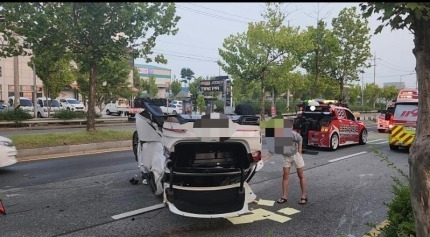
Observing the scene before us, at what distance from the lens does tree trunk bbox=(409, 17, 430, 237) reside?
8.21 ft

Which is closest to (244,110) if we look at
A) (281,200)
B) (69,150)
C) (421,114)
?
(281,200)

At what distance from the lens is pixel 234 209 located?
185 inches

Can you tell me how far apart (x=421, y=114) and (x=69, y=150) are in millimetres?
10936

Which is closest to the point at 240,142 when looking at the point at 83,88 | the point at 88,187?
the point at 88,187

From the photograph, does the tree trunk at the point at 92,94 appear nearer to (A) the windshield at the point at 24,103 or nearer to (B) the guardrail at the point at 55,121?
(B) the guardrail at the point at 55,121

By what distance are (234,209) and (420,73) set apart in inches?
113

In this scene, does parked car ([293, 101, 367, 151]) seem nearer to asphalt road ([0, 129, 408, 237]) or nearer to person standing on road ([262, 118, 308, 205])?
asphalt road ([0, 129, 408, 237])

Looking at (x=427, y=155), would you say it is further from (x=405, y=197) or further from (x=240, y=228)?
(x=240, y=228)

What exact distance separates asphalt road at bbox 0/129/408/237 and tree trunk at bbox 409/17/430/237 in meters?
1.43

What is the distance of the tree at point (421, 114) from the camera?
2488mm

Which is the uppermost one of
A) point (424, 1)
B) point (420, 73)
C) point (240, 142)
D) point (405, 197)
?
point (424, 1)

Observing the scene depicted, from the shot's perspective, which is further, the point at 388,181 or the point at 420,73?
the point at 388,181

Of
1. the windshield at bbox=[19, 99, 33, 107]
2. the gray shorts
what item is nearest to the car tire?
the gray shorts

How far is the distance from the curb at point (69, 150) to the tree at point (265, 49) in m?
11.8
